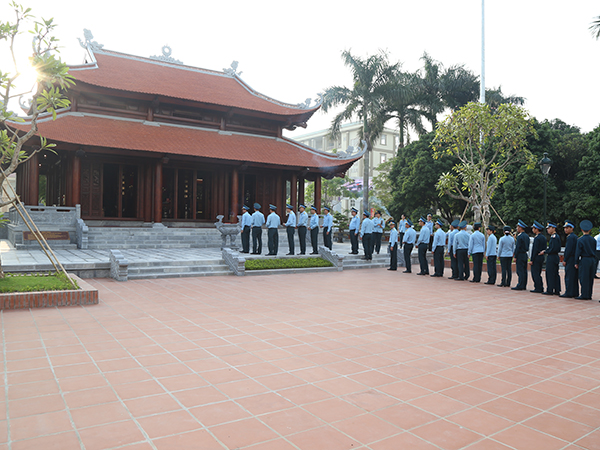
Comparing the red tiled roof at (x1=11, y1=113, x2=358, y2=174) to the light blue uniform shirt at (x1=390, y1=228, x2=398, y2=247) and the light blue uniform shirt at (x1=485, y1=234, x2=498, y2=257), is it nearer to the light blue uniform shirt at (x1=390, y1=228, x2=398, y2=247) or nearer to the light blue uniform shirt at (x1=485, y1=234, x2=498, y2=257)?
the light blue uniform shirt at (x1=390, y1=228, x2=398, y2=247)

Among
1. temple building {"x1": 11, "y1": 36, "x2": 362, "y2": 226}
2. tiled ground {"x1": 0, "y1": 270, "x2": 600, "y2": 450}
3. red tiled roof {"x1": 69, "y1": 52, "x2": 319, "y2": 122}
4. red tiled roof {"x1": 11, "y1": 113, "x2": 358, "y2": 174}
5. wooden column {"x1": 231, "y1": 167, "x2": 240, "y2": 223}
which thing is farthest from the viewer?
wooden column {"x1": 231, "y1": 167, "x2": 240, "y2": 223}

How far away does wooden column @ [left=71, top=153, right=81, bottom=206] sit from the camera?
52.5 feet

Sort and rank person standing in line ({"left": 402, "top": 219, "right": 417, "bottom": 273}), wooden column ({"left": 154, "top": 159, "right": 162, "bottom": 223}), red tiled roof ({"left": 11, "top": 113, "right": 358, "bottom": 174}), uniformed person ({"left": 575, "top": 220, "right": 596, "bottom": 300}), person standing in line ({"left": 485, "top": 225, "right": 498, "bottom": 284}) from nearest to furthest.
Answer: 1. uniformed person ({"left": 575, "top": 220, "right": 596, "bottom": 300})
2. person standing in line ({"left": 485, "top": 225, "right": 498, "bottom": 284})
3. person standing in line ({"left": 402, "top": 219, "right": 417, "bottom": 273})
4. red tiled roof ({"left": 11, "top": 113, "right": 358, "bottom": 174})
5. wooden column ({"left": 154, "top": 159, "right": 162, "bottom": 223})

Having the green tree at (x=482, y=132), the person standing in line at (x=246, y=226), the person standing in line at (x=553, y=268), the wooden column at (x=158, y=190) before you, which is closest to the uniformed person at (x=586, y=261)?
the person standing in line at (x=553, y=268)

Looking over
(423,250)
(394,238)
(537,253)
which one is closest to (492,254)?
(537,253)

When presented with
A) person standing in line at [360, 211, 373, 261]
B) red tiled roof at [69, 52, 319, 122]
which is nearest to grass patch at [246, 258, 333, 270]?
person standing in line at [360, 211, 373, 261]

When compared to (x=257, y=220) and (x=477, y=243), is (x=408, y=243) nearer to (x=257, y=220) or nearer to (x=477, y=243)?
(x=477, y=243)

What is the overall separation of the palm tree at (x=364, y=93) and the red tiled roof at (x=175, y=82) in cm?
331

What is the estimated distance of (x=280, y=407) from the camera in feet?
10.6

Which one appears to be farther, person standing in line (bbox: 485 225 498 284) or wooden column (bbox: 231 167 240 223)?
wooden column (bbox: 231 167 240 223)

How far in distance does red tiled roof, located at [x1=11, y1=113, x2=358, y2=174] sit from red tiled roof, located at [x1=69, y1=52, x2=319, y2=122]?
139 centimetres

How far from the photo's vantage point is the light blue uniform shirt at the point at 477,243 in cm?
1102

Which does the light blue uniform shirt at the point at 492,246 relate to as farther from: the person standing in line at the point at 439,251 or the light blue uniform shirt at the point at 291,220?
the light blue uniform shirt at the point at 291,220

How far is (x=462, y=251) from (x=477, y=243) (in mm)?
421
